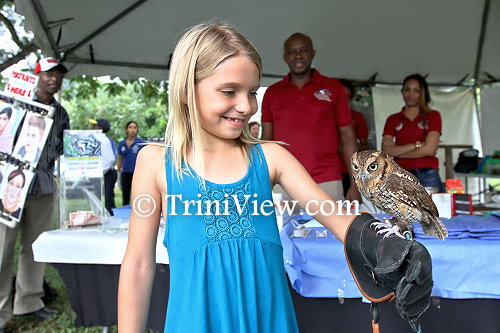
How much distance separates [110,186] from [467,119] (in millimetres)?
5683

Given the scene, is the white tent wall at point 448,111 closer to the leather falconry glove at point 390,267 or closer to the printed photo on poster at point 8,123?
the printed photo on poster at point 8,123

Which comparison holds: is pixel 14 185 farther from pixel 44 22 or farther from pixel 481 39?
pixel 481 39

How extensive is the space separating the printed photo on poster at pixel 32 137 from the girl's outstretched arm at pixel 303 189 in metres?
2.03

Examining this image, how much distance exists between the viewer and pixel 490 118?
6.57m

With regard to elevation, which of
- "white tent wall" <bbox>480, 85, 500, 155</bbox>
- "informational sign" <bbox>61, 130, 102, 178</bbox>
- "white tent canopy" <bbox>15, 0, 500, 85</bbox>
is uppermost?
"white tent canopy" <bbox>15, 0, 500, 85</bbox>

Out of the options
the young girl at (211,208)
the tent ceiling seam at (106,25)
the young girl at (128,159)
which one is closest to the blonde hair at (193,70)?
the young girl at (211,208)

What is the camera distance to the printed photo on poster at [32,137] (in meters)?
→ 2.69

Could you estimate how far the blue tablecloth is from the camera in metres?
1.67

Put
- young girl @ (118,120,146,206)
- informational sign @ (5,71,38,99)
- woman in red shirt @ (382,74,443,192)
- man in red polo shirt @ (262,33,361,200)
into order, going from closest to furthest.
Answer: informational sign @ (5,71,38,99) → man in red polo shirt @ (262,33,361,200) → woman in red shirt @ (382,74,443,192) → young girl @ (118,120,146,206)

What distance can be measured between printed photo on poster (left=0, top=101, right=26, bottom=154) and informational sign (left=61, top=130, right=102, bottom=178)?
0.40m

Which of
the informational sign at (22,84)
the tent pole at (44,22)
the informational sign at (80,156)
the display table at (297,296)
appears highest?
the tent pole at (44,22)

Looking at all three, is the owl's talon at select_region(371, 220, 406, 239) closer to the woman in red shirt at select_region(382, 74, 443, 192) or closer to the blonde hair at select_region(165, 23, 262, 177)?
the blonde hair at select_region(165, 23, 262, 177)

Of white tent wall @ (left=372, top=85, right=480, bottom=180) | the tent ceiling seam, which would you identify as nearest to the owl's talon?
the tent ceiling seam

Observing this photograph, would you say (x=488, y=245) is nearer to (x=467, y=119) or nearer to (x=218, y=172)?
(x=218, y=172)
